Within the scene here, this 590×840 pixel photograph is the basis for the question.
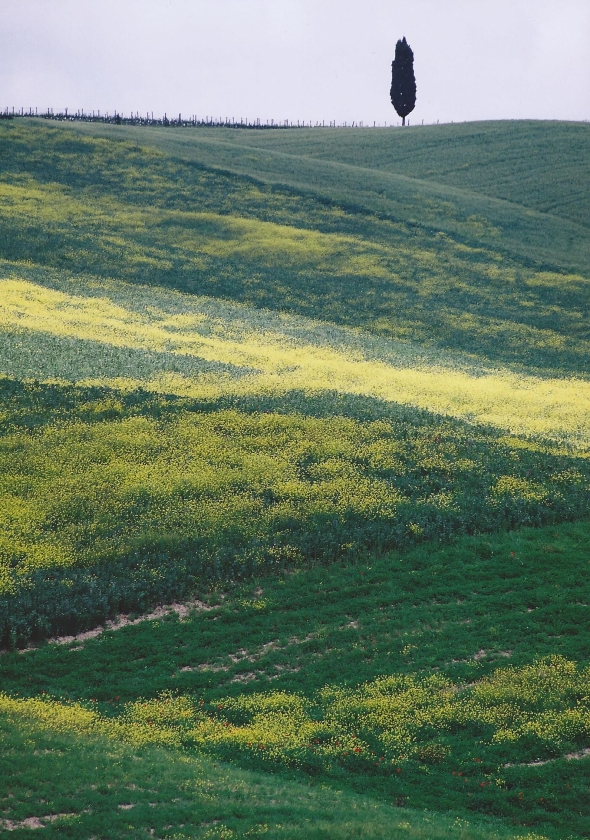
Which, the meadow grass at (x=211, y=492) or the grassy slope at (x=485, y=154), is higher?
the grassy slope at (x=485, y=154)

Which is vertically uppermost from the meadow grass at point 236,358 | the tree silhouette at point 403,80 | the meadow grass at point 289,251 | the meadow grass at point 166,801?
the tree silhouette at point 403,80

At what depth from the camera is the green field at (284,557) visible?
13.3 metres

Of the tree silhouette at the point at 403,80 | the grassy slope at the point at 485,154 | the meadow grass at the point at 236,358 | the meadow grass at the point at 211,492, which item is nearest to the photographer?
the meadow grass at the point at 211,492

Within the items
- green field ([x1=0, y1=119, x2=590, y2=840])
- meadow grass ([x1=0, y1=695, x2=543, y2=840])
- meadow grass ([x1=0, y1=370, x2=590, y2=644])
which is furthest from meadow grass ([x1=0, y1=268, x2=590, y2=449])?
meadow grass ([x1=0, y1=695, x2=543, y2=840])

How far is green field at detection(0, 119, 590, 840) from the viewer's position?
13305 mm

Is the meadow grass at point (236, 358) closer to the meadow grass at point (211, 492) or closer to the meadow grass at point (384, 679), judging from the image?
the meadow grass at point (211, 492)

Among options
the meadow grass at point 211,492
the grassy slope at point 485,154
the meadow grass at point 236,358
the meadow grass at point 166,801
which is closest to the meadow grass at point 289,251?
the meadow grass at point 236,358

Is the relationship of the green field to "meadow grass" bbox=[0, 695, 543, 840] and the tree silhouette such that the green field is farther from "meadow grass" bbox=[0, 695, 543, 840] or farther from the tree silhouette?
the tree silhouette

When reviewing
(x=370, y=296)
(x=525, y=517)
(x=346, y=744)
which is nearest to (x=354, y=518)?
(x=525, y=517)

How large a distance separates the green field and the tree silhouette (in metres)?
62.1

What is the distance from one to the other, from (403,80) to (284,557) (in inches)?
3703

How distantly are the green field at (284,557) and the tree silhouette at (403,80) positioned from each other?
2444 inches

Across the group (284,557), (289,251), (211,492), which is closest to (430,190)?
(289,251)

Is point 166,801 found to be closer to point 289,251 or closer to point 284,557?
point 284,557
